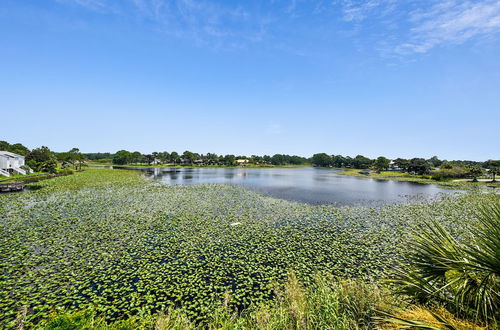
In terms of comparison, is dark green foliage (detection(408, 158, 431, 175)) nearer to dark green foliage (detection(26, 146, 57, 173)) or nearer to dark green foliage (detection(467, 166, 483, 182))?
dark green foliage (detection(467, 166, 483, 182))

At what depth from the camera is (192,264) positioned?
10070mm

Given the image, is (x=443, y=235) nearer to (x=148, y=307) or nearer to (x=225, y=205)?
(x=148, y=307)

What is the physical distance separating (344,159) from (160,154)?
137 m

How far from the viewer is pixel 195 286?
27.3 feet

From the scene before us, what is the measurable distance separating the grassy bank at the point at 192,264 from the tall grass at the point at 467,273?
1134mm

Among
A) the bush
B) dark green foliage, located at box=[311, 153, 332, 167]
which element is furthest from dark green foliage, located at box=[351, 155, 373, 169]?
the bush

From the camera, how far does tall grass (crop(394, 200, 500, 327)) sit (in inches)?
115

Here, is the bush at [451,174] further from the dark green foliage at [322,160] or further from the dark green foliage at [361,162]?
the dark green foliage at [322,160]

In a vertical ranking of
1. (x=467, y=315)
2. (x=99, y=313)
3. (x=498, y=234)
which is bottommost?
(x=99, y=313)

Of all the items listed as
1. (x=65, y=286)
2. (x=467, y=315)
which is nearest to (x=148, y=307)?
(x=65, y=286)

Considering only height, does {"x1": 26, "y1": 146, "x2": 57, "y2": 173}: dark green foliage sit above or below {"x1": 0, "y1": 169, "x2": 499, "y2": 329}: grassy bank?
above

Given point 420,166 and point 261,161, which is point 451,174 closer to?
point 420,166

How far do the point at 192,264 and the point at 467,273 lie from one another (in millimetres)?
9851

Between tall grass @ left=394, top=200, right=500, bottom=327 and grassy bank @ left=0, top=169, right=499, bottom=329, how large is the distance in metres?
1.13
